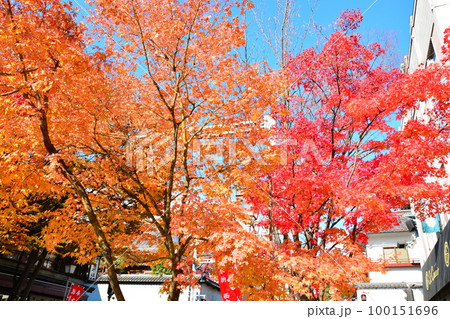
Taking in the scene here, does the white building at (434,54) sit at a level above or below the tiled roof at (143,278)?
above

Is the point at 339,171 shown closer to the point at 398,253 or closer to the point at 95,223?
the point at 95,223

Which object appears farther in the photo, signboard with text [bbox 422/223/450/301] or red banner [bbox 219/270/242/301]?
red banner [bbox 219/270/242/301]

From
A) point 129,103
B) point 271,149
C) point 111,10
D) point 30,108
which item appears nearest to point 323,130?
point 271,149

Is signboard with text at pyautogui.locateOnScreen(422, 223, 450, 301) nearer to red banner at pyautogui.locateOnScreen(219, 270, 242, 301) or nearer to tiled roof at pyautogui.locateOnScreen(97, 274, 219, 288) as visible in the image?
red banner at pyautogui.locateOnScreen(219, 270, 242, 301)

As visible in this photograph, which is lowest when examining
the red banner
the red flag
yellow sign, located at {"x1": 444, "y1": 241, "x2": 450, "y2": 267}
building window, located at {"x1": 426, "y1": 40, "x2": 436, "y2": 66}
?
the red flag

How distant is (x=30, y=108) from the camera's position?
8.09 metres

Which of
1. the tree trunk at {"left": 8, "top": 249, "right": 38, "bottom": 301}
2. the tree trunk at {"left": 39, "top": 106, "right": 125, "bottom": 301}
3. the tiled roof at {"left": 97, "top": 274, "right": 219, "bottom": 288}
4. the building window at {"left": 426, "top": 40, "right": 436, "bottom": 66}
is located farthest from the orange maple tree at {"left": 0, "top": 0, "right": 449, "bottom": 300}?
the tiled roof at {"left": 97, "top": 274, "right": 219, "bottom": 288}

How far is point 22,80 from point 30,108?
0.71 m

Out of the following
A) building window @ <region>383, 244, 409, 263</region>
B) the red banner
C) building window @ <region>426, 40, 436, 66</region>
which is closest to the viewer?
the red banner

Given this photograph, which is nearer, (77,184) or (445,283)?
(77,184)

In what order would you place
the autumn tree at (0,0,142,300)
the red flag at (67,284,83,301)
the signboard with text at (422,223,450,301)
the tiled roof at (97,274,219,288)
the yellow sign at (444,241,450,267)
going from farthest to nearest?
the tiled roof at (97,274,219,288) < the red flag at (67,284,83,301) < the signboard with text at (422,223,450,301) < the yellow sign at (444,241,450,267) < the autumn tree at (0,0,142,300)

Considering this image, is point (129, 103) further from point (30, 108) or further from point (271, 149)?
point (271, 149)

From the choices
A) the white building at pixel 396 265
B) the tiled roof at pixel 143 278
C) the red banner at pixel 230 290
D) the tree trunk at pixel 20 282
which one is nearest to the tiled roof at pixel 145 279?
the tiled roof at pixel 143 278

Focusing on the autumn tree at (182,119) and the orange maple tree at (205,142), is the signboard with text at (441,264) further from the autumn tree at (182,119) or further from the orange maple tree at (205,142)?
the autumn tree at (182,119)
